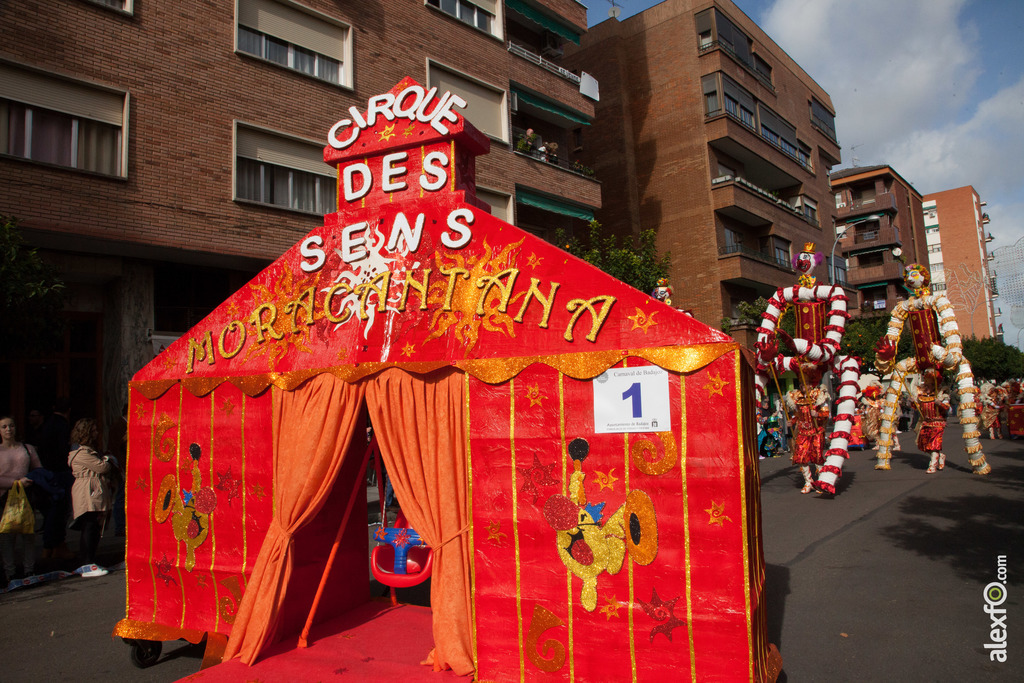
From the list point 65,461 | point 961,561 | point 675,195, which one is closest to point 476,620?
point 961,561

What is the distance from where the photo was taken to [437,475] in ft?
14.3

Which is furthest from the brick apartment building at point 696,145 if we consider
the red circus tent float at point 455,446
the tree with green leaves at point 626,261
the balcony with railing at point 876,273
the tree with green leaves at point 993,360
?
the red circus tent float at point 455,446

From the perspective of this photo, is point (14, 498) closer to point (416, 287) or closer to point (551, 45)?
point (416, 287)

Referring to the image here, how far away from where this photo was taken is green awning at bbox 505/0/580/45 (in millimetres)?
20047

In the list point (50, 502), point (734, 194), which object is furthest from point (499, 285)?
point (734, 194)

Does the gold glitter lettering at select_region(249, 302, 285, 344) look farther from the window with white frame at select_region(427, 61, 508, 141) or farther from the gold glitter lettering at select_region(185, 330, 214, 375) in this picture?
the window with white frame at select_region(427, 61, 508, 141)

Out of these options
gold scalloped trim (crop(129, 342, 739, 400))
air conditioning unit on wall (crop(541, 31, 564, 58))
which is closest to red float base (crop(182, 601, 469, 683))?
gold scalloped trim (crop(129, 342, 739, 400))

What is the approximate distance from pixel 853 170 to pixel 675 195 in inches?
1140

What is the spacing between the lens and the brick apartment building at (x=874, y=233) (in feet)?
144

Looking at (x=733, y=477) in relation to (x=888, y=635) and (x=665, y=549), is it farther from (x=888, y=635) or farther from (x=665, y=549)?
(x=888, y=635)

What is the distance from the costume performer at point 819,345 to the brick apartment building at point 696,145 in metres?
14.4

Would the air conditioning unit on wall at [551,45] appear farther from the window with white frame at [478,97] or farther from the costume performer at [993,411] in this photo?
the costume performer at [993,411]

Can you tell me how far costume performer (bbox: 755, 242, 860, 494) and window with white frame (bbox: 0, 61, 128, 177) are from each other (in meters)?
11.9

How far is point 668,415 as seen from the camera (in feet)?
12.0
